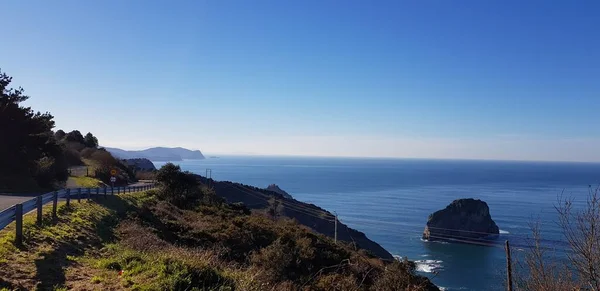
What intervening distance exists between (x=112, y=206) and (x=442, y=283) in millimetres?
34467

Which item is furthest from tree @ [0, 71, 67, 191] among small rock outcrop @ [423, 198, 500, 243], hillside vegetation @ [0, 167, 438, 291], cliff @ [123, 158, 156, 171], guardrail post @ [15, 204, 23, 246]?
small rock outcrop @ [423, 198, 500, 243]

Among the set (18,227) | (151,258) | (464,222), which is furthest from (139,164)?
(151,258)

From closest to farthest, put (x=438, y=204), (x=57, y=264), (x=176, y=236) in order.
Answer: (x=57, y=264) < (x=176, y=236) < (x=438, y=204)

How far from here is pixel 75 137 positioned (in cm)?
7075

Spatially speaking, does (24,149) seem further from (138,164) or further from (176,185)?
(138,164)

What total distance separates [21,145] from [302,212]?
133ft

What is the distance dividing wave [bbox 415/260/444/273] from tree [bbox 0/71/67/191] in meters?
36.9

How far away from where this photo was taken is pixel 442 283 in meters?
43.8

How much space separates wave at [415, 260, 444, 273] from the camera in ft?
157

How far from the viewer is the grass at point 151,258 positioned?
8031mm

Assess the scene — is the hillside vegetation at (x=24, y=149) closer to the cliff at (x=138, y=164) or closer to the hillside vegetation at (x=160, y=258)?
the hillside vegetation at (x=160, y=258)

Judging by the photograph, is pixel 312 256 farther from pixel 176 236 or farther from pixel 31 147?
pixel 31 147

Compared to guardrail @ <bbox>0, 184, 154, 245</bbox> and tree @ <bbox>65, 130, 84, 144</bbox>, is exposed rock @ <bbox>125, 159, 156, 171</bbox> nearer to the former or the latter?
tree @ <bbox>65, 130, 84, 144</bbox>

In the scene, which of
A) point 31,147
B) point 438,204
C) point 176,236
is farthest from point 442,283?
point 438,204
